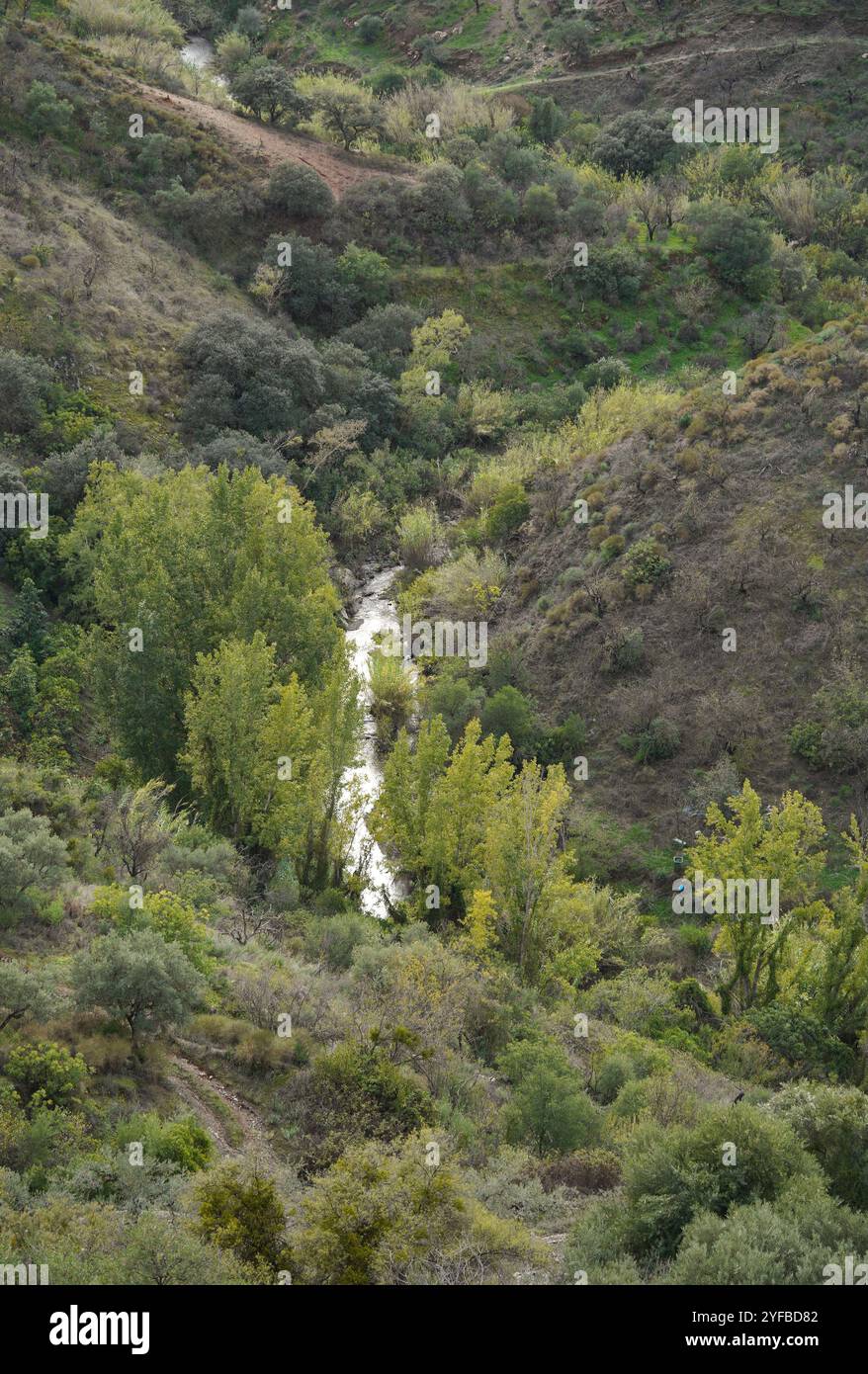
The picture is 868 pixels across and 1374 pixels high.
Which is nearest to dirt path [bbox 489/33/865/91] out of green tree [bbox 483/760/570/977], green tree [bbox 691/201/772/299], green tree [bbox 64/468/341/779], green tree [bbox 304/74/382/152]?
green tree [bbox 304/74/382/152]

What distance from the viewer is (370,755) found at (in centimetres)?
3825

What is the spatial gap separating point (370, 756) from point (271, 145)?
121 feet

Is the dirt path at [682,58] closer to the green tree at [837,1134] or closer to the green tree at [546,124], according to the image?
the green tree at [546,124]

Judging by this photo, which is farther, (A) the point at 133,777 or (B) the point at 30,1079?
(A) the point at 133,777

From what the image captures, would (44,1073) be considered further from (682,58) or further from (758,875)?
(682,58)

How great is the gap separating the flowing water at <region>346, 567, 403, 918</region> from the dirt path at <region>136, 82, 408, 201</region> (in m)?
23.8

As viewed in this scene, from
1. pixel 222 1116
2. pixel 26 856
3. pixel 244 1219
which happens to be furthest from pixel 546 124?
pixel 244 1219

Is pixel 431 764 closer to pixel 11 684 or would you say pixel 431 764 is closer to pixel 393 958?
pixel 393 958

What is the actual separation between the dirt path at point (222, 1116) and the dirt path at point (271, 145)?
162 feet

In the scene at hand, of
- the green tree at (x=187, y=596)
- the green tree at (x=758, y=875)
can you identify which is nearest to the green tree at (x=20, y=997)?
the green tree at (x=187, y=596)

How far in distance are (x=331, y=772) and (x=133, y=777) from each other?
4.88m

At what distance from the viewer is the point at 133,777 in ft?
101

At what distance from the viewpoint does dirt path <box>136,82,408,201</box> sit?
199ft
